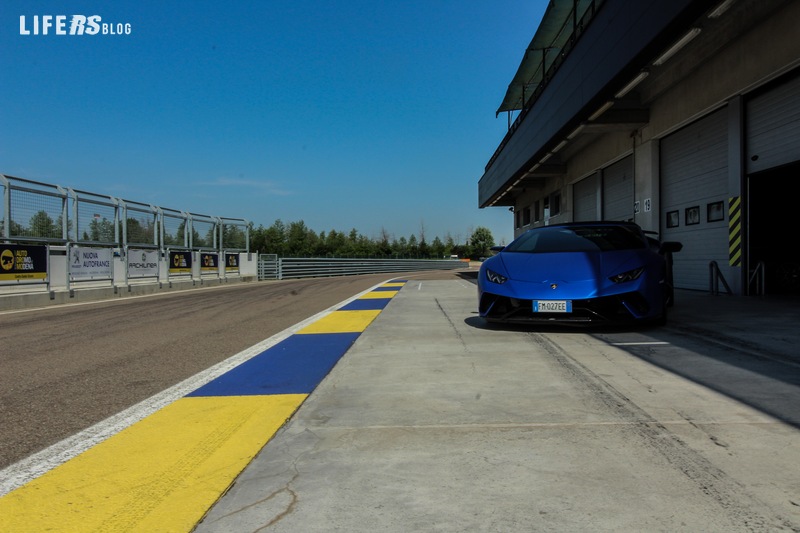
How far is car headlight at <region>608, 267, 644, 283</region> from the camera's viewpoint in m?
5.38

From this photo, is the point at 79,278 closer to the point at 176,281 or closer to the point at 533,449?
the point at 176,281

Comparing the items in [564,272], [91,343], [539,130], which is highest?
[539,130]

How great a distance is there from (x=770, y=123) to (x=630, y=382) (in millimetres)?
8403

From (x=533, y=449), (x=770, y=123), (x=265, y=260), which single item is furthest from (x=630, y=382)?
(x=265, y=260)

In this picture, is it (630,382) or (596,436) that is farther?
(630,382)

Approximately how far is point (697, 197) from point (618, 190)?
4.85 metres

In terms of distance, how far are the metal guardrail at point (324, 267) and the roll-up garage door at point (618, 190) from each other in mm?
19788

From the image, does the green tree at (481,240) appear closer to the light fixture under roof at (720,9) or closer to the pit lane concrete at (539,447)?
the light fixture under roof at (720,9)

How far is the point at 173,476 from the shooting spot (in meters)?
2.30

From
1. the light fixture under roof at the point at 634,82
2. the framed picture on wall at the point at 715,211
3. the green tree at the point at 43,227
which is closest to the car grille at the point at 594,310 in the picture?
the framed picture on wall at the point at 715,211

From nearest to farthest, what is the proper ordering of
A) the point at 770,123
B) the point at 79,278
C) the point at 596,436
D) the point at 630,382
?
the point at 596,436, the point at 630,382, the point at 770,123, the point at 79,278

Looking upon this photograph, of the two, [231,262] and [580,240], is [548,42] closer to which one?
[580,240]

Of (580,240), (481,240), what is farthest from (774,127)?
(481,240)

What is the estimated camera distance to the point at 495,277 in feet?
19.2
